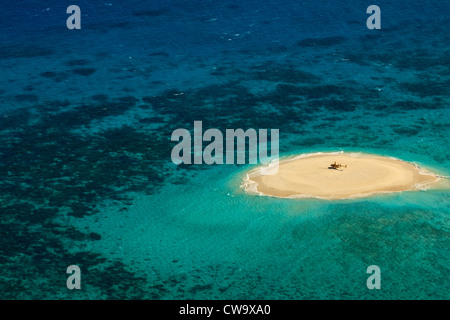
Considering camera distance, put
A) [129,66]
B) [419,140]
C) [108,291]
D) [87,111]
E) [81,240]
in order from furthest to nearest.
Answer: [129,66]
[87,111]
[419,140]
[81,240]
[108,291]

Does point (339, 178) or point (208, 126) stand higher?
point (208, 126)

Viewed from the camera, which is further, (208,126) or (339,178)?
(208,126)

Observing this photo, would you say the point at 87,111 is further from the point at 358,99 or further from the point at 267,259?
the point at 267,259

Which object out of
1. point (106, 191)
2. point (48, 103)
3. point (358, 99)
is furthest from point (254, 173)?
point (48, 103)

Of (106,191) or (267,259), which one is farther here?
(106,191)
